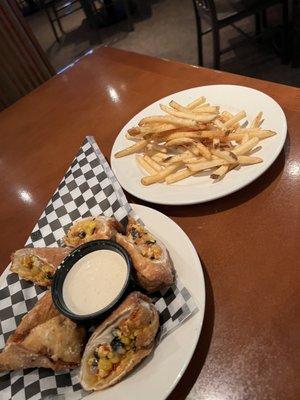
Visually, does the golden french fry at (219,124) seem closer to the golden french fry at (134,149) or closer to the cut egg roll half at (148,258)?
the golden french fry at (134,149)

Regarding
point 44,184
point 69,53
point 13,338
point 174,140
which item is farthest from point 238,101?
point 69,53

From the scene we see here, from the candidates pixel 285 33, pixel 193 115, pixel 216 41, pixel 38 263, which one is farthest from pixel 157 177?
pixel 285 33

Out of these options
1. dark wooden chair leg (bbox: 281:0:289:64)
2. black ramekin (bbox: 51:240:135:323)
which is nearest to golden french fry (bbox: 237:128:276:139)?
black ramekin (bbox: 51:240:135:323)

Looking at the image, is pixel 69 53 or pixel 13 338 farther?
pixel 69 53

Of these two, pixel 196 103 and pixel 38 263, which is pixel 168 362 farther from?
pixel 196 103

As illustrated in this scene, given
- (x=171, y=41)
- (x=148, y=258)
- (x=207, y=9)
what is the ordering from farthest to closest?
(x=171, y=41) → (x=207, y=9) → (x=148, y=258)

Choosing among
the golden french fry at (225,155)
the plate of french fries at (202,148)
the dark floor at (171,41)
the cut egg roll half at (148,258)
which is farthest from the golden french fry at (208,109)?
the dark floor at (171,41)

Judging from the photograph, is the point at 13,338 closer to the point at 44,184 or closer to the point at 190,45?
the point at 44,184

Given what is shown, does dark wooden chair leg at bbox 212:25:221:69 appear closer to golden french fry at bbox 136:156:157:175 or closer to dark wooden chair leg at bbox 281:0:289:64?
dark wooden chair leg at bbox 281:0:289:64
